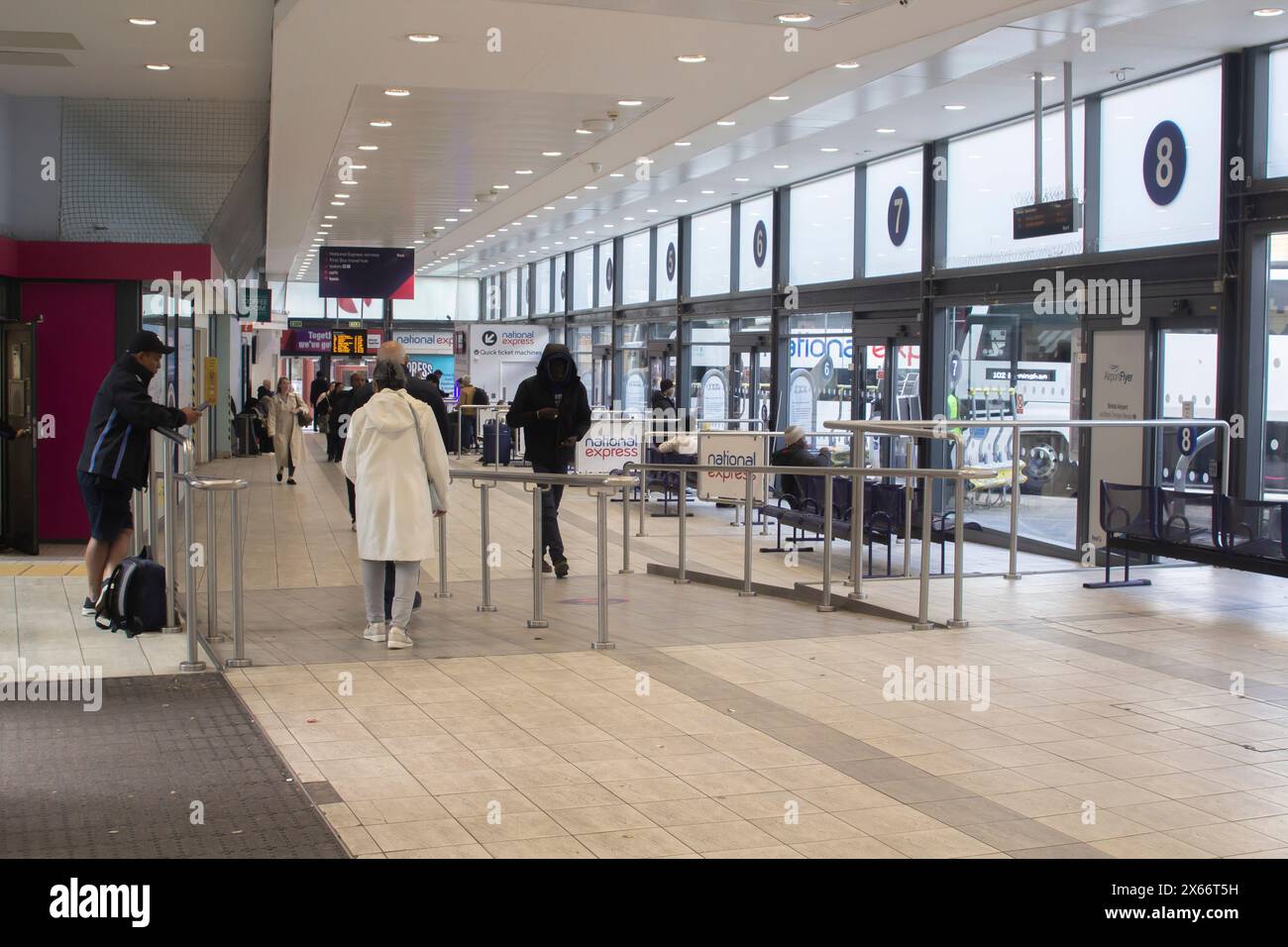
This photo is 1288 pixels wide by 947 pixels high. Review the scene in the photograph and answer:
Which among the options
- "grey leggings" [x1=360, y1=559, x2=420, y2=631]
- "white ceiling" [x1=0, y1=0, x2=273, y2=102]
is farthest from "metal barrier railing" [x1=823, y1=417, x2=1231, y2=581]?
"white ceiling" [x1=0, y1=0, x2=273, y2=102]

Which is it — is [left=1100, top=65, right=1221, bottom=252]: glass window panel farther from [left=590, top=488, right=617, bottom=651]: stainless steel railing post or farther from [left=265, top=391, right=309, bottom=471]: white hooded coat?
[left=265, top=391, right=309, bottom=471]: white hooded coat

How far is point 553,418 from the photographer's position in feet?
31.8

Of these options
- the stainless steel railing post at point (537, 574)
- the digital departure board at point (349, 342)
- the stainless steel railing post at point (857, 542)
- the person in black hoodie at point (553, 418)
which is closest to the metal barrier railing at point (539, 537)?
the stainless steel railing post at point (537, 574)

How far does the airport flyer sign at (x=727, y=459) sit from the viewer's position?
13.6 metres

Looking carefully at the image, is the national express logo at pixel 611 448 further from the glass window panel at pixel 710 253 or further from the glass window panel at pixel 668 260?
the glass window panel at pixel 668 260

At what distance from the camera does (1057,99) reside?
492 inches

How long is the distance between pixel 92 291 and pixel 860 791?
9504mm

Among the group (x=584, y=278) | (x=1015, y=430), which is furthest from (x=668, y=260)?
(x=1015, y=430)

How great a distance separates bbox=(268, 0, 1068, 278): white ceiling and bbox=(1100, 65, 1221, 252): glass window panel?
8.83ft

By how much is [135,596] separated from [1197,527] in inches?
270

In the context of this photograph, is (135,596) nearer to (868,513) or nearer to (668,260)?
(868,513)

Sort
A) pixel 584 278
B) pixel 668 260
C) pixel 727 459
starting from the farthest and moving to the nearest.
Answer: pixel 584 278 → pixel 668 260 → pixel 727 459
